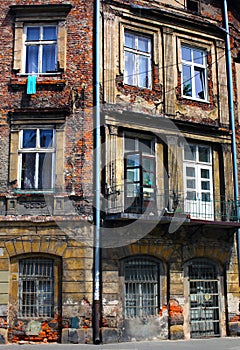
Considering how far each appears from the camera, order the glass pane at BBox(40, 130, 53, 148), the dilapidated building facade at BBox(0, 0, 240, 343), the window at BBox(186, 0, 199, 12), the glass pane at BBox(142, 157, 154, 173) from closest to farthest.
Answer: the dilapidated building facade at BBox(0, 0, 240, 343) < the glass pane at BBox(40, 130, 53, 148) < the glass pane at BBox(142, 157, 154, 173) < the window at BBox(186, 0, 199, 12)

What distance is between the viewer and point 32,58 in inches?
591

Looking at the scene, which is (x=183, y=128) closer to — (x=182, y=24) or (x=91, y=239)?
(x=182, y=24)

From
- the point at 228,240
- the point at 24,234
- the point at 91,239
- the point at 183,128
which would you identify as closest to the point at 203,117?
the point at 183,128

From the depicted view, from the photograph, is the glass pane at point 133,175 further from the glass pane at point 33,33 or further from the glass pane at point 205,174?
the glass pane at point 33,33

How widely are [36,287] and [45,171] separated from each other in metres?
3.26

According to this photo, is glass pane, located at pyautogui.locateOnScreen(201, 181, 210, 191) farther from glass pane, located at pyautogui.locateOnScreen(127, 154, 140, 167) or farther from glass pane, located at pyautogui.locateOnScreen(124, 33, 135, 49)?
glass pane, located at pyautogui.locateOnScreen(124, 33, 135, 49)

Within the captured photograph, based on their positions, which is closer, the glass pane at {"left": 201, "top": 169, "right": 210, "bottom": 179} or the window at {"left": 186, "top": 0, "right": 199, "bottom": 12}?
the glass pane at {"left": 201, "top": 169, "right": 210, "bottom": 179}

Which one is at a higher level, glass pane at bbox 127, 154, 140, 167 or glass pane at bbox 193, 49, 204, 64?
glass pane at bbox 193, 49, 204, 64

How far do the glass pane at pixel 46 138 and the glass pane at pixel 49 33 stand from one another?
2993mm

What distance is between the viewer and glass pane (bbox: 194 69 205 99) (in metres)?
16.8

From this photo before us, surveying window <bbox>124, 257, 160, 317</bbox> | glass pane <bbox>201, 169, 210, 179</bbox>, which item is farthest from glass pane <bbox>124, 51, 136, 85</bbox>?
window <bbox>124, 257, 160, 317</bbox>

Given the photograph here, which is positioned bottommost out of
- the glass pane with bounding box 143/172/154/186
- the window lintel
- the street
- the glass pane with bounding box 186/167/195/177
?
the street

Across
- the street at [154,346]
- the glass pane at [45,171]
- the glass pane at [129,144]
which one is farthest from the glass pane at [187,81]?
the street at [154,346]

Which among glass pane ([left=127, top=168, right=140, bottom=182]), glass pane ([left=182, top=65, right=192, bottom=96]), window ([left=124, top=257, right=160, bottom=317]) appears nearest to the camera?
window ([left=124, top=257, right=160, bottom=317])
